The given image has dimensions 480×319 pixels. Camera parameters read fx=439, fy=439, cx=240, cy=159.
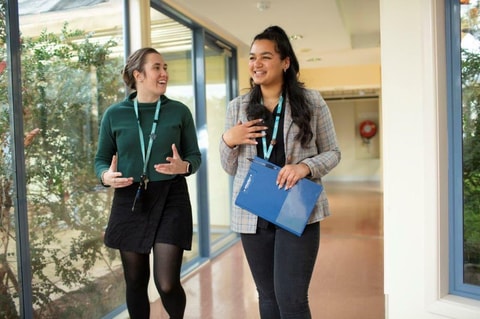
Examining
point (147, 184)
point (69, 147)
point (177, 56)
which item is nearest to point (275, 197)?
point (147, 184)

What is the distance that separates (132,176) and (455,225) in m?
1.47

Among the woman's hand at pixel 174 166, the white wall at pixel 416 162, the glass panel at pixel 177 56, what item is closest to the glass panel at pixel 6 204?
the woman's hand at pixel 174 166

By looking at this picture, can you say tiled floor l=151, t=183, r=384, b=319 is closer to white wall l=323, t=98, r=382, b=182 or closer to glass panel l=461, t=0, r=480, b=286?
glass panel l=461, t=0, r=480, b=286

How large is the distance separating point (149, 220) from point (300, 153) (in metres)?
0.72

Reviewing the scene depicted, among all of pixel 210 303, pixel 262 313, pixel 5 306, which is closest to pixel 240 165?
pixel 262 313

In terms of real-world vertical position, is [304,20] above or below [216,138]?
above

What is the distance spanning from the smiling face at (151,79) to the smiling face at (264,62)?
476mm

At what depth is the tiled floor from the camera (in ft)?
9.95

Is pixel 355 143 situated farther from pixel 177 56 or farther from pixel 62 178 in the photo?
pixel 62 178

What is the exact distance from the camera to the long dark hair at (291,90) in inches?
63.9

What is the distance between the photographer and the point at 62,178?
2592 mm

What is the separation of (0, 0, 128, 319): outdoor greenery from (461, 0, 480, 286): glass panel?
215 cm

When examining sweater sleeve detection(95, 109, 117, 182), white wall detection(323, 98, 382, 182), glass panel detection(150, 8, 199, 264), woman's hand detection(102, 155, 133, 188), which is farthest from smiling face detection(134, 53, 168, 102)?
white wall detection(323, 98, 382, 182)

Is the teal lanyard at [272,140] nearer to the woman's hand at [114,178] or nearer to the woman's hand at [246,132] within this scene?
the woman's hand at [246,132]
